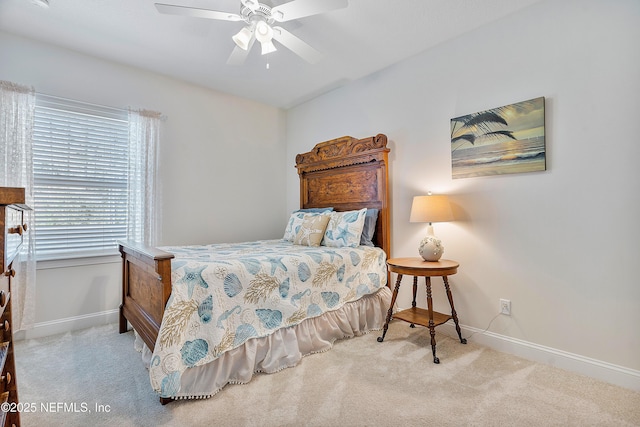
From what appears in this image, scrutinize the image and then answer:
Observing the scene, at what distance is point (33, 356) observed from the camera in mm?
2264

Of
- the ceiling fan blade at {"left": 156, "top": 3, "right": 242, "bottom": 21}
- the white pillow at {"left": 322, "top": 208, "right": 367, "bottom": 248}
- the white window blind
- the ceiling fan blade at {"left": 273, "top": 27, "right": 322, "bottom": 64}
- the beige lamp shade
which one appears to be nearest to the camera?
the ceiling fan blade at {"left": 156, "top": 3, "right": 242, "bottom": 21}

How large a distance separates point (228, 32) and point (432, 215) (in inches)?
88.3

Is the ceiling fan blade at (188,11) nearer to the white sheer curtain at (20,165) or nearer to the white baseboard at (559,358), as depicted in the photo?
the white sheer curtain at (20,165)

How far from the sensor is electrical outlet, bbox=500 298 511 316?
2.34m

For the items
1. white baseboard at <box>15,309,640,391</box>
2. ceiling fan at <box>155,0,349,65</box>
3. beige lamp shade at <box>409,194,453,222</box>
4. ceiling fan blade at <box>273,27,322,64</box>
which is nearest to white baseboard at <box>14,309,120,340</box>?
white baseboard at <box>15,309,640,391</box>

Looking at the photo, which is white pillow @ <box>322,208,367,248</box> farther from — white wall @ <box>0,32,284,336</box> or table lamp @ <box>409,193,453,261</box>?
white wall @ <box>0,32,284,336</box>

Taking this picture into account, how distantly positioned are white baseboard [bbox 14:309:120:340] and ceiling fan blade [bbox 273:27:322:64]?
2.91 metres

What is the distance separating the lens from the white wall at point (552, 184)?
1.89 metres

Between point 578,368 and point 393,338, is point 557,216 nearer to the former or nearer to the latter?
point 578,368

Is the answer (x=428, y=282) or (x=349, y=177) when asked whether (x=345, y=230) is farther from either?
(x=428, y=282)

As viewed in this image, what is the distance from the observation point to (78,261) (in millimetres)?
2855

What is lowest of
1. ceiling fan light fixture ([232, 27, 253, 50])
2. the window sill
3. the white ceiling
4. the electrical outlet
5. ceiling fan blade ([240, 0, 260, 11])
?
the electrical outlet

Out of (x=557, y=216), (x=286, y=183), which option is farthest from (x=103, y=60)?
(x=557, y=216)

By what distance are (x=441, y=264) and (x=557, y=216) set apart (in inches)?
32.8
